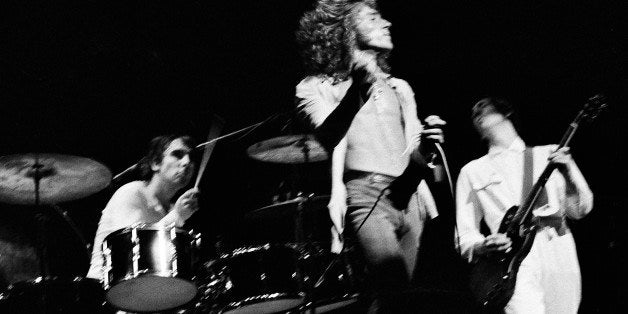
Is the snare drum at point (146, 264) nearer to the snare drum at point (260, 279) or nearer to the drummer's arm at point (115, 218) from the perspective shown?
the snare drum at point (260, 279)

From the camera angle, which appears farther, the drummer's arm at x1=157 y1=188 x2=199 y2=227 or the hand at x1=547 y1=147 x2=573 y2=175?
the drummer's arm at x1=157 y1=188 x2=199 y2=227

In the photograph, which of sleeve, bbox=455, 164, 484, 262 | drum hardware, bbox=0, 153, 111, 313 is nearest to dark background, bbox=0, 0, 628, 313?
drum hardware, bbox=0, 153, 111, 313

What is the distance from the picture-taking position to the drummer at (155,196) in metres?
4.03

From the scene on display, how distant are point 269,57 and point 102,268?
78.3 inches

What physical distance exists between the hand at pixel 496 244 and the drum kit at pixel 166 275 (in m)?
0.62

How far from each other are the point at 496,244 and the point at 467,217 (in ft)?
1.39

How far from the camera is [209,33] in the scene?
507 centimetres

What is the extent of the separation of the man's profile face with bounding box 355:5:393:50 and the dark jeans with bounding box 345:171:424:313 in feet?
2.06

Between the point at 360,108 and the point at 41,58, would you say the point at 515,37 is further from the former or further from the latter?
the point at 41,58

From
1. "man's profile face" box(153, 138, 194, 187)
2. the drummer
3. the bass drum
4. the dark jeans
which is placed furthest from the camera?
"man's profile face" box(153, 138, 194, 187)

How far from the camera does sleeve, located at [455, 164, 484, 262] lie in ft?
12.0

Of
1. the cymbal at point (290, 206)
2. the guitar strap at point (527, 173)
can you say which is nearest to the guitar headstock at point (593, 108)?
the guitar strap at point (527, 173)

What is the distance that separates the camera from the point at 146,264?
367 cm

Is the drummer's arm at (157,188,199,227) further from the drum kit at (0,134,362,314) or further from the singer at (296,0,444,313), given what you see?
the singer at (296,0,444,313)
